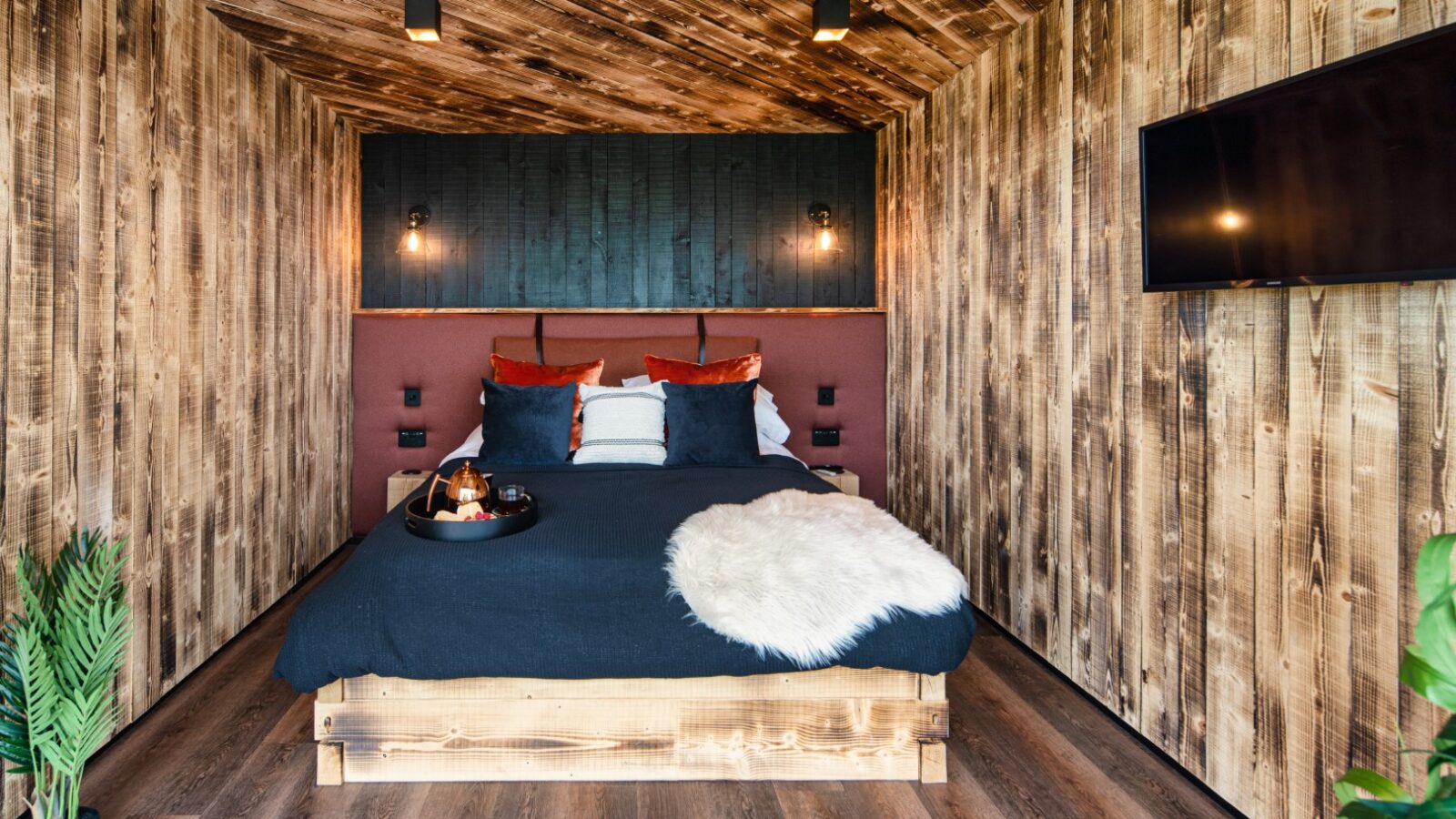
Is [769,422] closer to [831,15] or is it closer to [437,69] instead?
[831,15]

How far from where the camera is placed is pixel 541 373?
12.2 feet

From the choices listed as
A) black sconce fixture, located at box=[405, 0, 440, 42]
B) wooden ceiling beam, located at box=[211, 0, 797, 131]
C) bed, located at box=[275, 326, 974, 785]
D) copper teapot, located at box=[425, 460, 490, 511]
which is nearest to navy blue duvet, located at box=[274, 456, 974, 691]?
bed, located at box=[275, 326, 974, 785]

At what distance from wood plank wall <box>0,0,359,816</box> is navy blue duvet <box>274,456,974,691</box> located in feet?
2.43

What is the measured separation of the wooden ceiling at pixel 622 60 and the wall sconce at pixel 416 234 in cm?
43

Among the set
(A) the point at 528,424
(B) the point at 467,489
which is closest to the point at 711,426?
(A) the point at 528,424

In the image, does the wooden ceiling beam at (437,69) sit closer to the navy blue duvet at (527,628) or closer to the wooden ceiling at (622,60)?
the wooden ceiling at (622,60)

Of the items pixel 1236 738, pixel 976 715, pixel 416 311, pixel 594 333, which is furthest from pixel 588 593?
pixel 416 311

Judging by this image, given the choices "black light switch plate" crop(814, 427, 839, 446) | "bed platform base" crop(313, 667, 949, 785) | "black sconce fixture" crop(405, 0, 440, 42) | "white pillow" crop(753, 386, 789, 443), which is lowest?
"bed platform base" crop(313, 667, 949, 785)

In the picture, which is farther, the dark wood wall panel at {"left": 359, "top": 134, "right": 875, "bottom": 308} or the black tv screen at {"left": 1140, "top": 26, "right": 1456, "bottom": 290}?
the dark wood wall panel at {"left": 359, "top": 134, "right": 875, "bottom": 308}

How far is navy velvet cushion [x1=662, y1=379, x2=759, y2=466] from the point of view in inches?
129

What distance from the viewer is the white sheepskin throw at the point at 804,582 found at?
6.20 feet

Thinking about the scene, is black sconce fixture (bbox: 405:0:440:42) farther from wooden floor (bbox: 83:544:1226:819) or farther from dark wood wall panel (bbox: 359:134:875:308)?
wooden floor (bbox: 83:544:1226:819)

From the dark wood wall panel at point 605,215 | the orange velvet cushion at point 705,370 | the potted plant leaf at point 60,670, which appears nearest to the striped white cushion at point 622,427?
the orange velvet cushion at point 705,370

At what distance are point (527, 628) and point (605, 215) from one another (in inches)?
111
